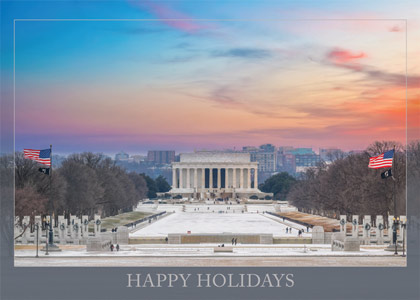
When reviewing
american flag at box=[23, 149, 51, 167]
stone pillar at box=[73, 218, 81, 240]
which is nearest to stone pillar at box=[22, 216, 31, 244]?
stone pillar at box=[73, 218, 81, 240]

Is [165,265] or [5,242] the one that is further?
[5,242]

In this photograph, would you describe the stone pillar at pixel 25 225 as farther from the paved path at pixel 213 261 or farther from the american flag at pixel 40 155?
the paved path at pixel 213 261

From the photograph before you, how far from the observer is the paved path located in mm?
43094

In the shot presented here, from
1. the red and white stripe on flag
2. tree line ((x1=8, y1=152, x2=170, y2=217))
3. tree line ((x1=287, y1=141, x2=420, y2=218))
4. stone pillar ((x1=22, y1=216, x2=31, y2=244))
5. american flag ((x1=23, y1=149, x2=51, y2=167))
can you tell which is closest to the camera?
american flag ((x1=23, y1=149, x2=51, y2=167))

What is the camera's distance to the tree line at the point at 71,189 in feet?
205

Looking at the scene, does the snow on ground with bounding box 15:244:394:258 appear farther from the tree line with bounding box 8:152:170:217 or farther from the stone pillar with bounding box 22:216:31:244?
the stone pillar with bounding box 22:216:31:244

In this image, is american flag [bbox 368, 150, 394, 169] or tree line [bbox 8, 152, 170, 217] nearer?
american flag [bbox 368, 150, 394, 169]

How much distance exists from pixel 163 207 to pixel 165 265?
309ft

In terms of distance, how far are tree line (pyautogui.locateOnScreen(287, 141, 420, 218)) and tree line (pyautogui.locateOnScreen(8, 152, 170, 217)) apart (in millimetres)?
28250

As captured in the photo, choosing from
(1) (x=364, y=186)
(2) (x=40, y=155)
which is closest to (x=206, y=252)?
(2) (x=40, y=155)

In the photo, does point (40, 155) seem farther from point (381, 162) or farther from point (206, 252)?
point (381, 162)
